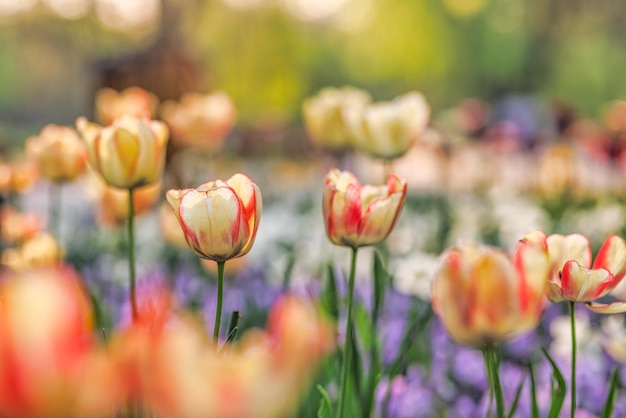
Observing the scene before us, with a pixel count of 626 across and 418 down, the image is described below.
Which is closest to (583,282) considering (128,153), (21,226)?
(128,153)

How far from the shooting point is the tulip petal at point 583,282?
85 cm

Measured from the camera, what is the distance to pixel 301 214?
5098mm

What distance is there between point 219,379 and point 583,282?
1.78 ft

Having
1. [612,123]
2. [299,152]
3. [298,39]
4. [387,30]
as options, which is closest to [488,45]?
[387,30]

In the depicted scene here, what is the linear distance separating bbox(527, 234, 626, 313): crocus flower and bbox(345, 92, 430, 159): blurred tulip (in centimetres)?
75

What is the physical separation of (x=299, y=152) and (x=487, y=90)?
1319 centimetres

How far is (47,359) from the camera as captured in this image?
16.1 inches

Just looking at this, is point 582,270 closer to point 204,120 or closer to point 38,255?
point 38,255

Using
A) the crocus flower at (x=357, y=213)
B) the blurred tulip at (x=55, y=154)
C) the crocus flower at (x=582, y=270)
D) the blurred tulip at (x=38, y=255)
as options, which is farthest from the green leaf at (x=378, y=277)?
the blurred tulip at (x=55, y=154)

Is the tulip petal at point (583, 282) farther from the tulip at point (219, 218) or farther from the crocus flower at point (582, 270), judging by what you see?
the tulip at point (219, 218)

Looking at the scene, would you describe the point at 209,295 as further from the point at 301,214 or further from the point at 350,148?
the point at 301,214

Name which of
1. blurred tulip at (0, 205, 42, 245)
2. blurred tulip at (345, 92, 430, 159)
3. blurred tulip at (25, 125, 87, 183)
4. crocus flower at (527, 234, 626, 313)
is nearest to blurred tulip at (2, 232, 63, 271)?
blurred tulip at (25, 125, 87, 183)

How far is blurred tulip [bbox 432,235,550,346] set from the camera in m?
0.70

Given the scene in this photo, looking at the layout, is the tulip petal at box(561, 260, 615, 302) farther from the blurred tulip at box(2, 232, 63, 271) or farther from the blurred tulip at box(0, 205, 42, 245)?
the blurred tulip at box(0, 205, 42, 245)
